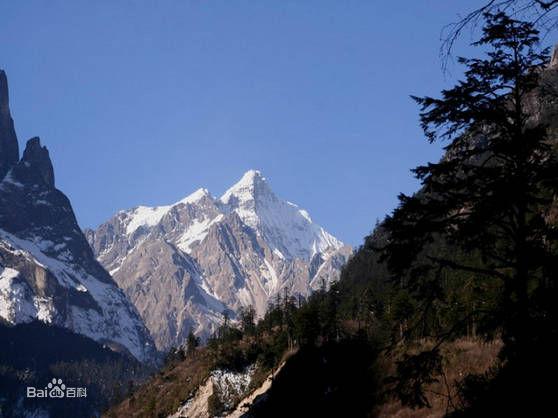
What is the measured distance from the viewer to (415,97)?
14672 mm

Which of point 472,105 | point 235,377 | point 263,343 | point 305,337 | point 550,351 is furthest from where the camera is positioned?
point 263,343

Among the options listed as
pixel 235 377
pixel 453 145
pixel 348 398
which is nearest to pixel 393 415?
pixel 348 398

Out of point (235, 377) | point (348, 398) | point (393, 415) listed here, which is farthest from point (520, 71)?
point (235, 377)

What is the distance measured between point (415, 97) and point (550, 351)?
243 inches

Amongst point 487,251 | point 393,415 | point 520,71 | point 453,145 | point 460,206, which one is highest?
point 520,71

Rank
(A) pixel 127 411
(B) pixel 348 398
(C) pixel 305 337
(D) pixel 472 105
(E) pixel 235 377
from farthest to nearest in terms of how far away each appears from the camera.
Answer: (A) pixel 127 411 → (E) pixel 235 377 → (C) pixel 305 337 → (B) pixel 348 398 → (D) pixel 472 105

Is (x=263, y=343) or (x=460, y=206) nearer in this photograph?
(x=460, y=206)

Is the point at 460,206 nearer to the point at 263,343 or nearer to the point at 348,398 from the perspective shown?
the point at 348,398

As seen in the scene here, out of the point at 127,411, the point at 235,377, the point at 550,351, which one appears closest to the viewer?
the point at 550,351

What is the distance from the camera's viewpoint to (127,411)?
482 feet

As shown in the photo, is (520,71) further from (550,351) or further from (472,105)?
(550,351)

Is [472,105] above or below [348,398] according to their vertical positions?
above

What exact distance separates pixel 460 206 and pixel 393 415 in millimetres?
24488

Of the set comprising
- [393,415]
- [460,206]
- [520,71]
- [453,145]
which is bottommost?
[393,415]
